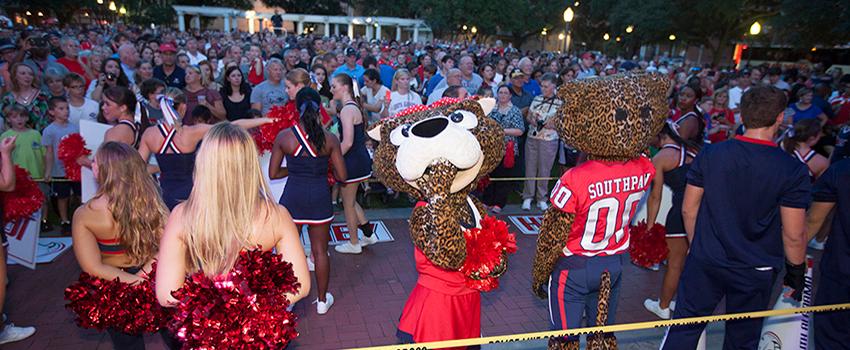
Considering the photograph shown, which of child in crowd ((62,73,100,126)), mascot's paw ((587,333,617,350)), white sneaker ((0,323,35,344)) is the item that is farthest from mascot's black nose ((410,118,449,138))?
child in crowd ((62,73,100,126))

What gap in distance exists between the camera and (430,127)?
2896 millimetres

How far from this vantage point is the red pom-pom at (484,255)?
277 centimetres

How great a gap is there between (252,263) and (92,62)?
7944mm

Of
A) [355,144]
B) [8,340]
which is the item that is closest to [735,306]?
[355,144]

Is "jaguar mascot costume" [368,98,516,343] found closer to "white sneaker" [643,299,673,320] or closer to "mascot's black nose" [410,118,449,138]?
"mascot's black nose" [410,118,449,138]

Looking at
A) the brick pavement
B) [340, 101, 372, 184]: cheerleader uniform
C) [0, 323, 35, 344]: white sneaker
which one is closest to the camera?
[0, 323, 35, 344]: white sneaker

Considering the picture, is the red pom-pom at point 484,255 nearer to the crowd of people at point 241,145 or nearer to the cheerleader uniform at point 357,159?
the crowd of people at point 241,145

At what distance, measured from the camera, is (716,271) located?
326cm

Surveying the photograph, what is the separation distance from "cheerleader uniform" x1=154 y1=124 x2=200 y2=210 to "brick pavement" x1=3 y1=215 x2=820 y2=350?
1.19 meters

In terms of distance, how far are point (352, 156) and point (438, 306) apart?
2.84 m

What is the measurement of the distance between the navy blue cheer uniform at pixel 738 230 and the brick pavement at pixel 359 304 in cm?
136

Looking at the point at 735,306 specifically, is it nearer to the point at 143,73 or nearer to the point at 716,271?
the point at 716,271

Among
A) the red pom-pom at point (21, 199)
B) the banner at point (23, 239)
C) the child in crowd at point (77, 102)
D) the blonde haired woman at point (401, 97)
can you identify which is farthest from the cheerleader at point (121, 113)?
the blonde haired woman at point (401, 97)

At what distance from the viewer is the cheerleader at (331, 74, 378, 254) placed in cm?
512
